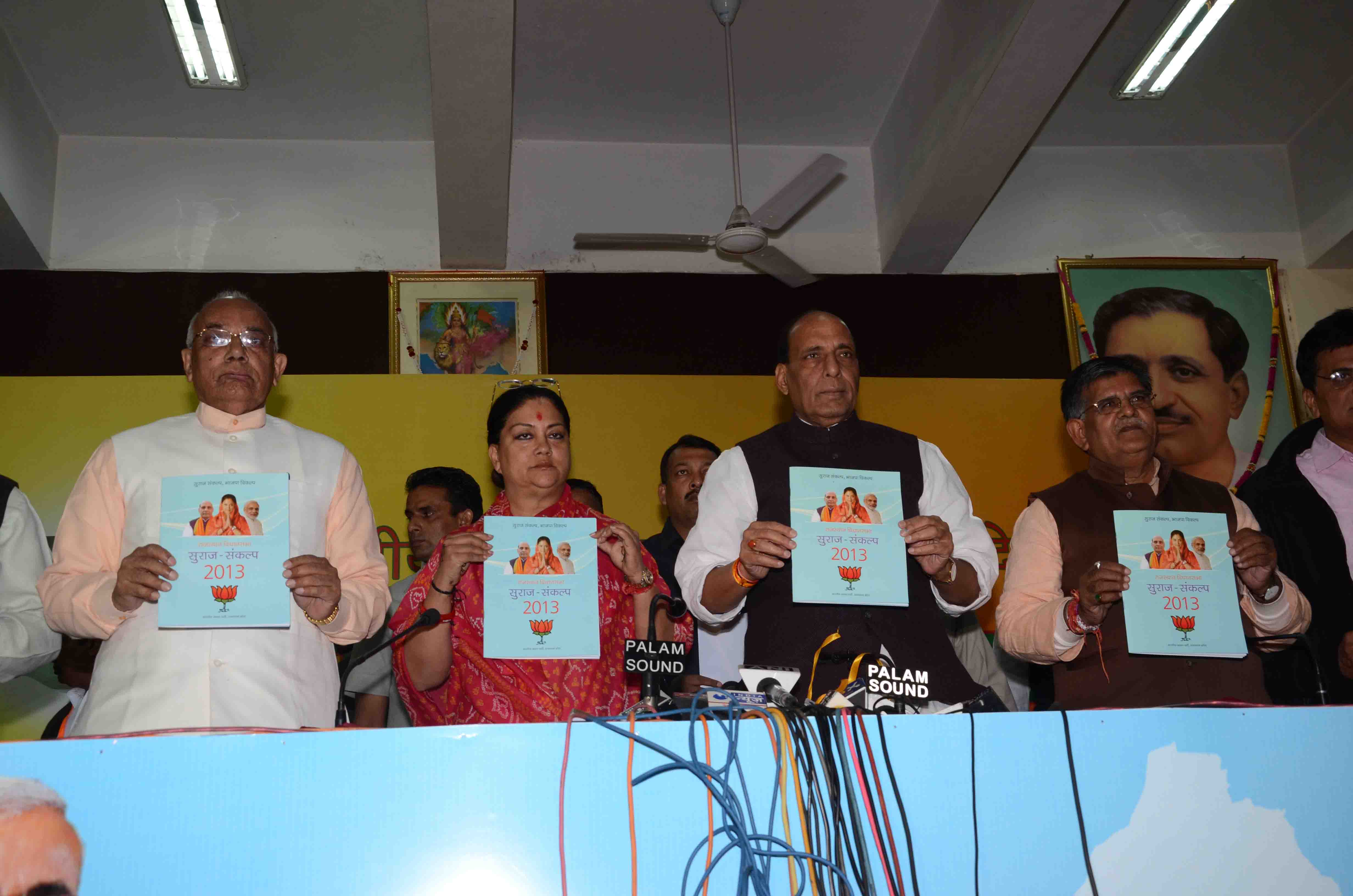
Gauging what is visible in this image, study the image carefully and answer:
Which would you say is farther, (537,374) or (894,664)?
(537,374)

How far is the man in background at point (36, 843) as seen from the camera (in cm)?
147

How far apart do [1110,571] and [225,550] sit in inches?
71.1

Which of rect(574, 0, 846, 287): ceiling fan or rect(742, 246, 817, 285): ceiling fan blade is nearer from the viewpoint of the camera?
rect(574, 0, 846, 287): ceiling fan

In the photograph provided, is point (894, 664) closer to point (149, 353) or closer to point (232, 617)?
point (232, 617)

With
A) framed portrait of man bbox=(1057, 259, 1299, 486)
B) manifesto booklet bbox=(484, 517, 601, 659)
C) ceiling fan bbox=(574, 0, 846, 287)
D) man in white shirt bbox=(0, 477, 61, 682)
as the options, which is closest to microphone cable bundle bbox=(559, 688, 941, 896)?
manifesto booklet bbox=(484, 517, 601, 659)

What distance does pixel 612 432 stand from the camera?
5078 millimetres

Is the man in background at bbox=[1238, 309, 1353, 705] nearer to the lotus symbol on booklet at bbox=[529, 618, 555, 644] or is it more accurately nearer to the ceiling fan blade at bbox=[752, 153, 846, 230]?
the lotus symbol on booklet at bbox=[529, 618, 555, 644]

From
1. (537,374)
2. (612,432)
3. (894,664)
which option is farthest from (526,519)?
(537,374)

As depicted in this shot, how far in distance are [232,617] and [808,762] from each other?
1131mm

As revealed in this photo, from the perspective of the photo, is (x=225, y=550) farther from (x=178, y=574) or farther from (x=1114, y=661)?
(x=1114, y=661)

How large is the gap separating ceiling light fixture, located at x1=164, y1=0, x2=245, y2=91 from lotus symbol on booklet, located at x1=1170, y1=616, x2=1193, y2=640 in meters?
4.26

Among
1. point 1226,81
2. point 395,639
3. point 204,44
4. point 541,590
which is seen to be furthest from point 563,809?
point 1226,81

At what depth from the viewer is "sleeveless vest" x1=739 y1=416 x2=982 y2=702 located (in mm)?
2381

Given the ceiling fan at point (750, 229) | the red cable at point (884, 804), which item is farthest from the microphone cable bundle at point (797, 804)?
the ceiling fan at point (750, 229)
